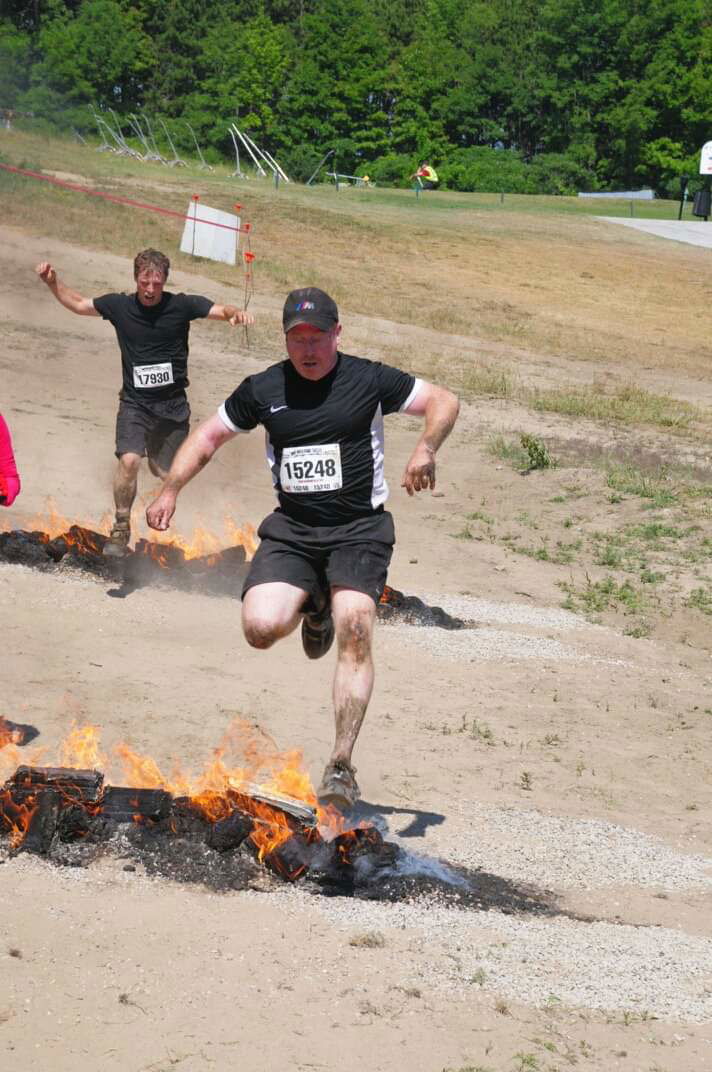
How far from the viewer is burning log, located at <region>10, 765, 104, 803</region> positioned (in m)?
5.74

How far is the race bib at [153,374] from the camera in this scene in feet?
32.7

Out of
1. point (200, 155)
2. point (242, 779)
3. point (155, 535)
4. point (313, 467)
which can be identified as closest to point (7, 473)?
point (313, 467)

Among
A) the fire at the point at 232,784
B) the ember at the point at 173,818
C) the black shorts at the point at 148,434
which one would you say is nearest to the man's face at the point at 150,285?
the black shorts at the point at 148,434

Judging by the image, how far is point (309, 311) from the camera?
5.82m

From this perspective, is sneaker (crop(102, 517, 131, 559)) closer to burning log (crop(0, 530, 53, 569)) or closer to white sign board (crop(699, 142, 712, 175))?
burning log (crop(0, 530, 53, 569))

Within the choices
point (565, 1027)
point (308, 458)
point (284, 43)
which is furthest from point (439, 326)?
point (284, 43)

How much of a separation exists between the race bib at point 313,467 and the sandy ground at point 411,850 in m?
1.57

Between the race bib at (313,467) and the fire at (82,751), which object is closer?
the race bib at (313,467)

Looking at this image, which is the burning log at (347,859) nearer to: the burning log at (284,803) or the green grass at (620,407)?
the burning log at (284,803)

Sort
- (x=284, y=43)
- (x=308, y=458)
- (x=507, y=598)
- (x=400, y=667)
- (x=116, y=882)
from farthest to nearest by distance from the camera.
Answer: (x=284, y=43), (x=507, y=598), (x=400, y=667), (x=308, y=458), (x=116, y=882)

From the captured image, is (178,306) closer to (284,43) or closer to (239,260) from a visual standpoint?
(239,260)

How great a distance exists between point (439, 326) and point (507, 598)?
15829 millimetres

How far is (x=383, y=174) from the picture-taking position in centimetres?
6531

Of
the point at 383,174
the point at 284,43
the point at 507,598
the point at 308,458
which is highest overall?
the point at 284,43
